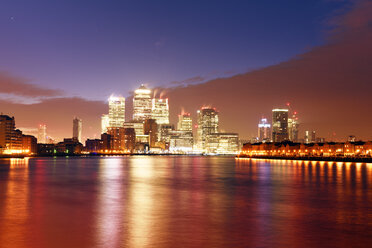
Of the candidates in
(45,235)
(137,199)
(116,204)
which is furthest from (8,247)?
(137,199)

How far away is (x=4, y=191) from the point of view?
149 ft

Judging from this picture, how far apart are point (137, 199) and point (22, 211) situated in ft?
35.9

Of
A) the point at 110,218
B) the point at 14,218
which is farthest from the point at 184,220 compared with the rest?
the point at 14,218

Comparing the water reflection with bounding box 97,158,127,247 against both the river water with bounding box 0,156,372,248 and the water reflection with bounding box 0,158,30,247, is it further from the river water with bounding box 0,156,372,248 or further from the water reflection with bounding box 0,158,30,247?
the water reflection with bounding box 0,158,30,247

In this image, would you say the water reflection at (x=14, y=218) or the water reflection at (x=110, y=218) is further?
the water reflection at (x=14, y=218)

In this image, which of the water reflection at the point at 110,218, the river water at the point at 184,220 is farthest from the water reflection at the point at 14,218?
the water reflection at the point at 110,218

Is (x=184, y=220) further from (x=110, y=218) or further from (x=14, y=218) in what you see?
(x=14, y=218)

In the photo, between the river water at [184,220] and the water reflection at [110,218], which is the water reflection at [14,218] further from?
the water reflection at [110,218]

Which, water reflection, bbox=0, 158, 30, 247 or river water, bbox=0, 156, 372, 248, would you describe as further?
water reflection, bbox=0, 158, 30, 247

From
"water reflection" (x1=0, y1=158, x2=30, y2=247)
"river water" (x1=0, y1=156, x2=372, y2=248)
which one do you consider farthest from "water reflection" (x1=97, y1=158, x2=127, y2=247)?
"water reflection" (x1=0, y1=158, x2=30, y2=247)

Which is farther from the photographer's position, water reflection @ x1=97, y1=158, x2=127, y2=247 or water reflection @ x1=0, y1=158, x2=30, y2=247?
water reflection @ x1=0, y1=158, x2=30, y2=247

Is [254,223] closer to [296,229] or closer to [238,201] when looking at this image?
[296,229]

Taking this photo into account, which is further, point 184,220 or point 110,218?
point 110,218

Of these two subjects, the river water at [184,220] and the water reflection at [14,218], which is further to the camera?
the water reflection at [14,218]
